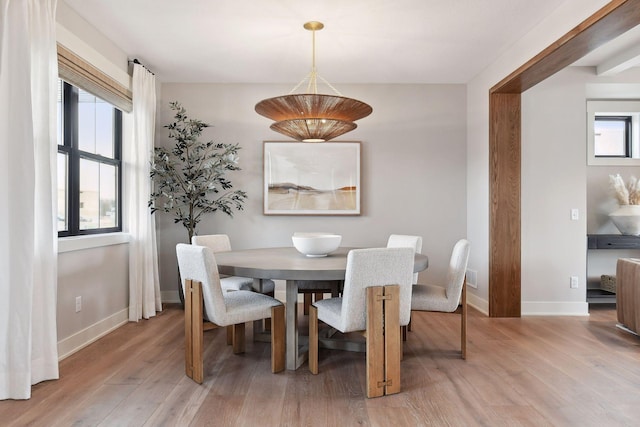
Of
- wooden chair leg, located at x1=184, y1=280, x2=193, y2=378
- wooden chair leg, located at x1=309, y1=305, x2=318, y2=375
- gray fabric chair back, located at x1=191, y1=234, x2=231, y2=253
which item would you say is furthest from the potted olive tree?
wooden chair leg, located at x1=309, y1=305, x2=318, y2=375

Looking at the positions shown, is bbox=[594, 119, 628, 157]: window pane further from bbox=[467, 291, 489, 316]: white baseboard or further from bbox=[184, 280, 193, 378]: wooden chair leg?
bbox=[184, 280, 193, 378]: wooden chair leg

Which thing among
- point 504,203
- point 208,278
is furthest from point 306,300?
point 504,203

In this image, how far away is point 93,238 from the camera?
11.4ft

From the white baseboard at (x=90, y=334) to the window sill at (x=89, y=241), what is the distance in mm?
650

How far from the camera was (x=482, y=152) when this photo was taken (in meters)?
4.57

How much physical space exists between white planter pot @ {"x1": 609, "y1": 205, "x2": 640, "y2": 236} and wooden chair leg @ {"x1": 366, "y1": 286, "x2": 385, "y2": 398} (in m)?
3.70

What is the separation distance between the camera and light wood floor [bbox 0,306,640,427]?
85.2 inches

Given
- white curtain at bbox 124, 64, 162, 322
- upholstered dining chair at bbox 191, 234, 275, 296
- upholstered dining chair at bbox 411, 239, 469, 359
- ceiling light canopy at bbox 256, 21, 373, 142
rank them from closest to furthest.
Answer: ceiling light canopy at bbox 256, 21, 373, 142
upholstered dining chair at bbox 411, 239, 469, 359
upholstered dining chair at bbox 191, 234, 275, 296
white curtain at bbox 124, 64, 162, 322

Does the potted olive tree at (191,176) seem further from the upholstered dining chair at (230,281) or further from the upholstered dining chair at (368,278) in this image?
the upholstered dining chair at (368,278)

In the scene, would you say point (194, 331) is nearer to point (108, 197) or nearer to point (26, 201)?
point (26, 201)

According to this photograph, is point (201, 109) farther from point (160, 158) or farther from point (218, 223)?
point (218, 223)

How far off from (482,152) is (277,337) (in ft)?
10.1

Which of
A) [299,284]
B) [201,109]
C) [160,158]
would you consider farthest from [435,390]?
[201,109]

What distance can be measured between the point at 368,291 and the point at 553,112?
3224 millimetres
